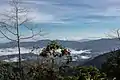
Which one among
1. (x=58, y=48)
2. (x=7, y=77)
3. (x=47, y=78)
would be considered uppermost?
(x=58, y=48)

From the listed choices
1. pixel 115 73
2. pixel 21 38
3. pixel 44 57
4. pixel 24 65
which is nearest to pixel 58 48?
pixel 44 57

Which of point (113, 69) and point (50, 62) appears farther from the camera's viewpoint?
point (113, 69)

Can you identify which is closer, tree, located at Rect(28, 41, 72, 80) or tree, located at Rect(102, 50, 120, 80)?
tree, located at Rect(28, 41, 72, 80)

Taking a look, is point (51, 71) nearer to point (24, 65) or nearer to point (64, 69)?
point (64, 69)

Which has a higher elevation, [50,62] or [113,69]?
[50,62]

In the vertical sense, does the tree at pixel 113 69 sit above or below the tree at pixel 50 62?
below

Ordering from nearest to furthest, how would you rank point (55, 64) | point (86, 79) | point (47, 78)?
point (86, 79), point (47, 78), point (55, 64)

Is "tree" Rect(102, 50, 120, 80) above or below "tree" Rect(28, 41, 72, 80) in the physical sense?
below

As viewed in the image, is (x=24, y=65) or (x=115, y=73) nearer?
(x=24, y=65)

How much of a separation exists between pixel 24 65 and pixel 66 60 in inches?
121

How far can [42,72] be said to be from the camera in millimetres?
16438

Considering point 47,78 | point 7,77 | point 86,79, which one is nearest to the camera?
point 86,79

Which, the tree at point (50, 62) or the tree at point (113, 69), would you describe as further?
the tree at point (113, 69)

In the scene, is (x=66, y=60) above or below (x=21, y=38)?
below
